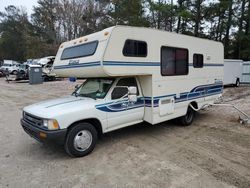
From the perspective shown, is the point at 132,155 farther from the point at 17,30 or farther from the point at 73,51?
the point at 17,30

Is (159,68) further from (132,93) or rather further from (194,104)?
(194,104)

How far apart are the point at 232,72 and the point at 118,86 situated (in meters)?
14.6

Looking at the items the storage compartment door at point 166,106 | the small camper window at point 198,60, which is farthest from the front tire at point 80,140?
the small camper window at point 198,60

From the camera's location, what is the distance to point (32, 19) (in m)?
52.7

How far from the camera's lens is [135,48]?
5.03 metres

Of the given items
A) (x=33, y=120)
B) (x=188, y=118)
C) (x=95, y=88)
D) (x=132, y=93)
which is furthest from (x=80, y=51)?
(x=188, y=118)

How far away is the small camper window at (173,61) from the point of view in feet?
19.0

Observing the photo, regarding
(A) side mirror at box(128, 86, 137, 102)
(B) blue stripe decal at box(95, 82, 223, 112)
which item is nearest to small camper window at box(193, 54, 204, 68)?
(B) blue stripe decal at box(95, 82, 223, 112)

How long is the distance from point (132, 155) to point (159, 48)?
2737mm

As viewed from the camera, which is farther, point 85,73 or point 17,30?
point 17,30

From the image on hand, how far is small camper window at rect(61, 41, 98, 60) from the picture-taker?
4851 mm

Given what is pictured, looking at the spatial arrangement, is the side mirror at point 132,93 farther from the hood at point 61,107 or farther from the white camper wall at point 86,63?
the hood at point 61,107

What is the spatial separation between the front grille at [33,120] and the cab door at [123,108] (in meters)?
1.45

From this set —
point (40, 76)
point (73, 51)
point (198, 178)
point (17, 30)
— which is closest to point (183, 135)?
point (198, 178)
